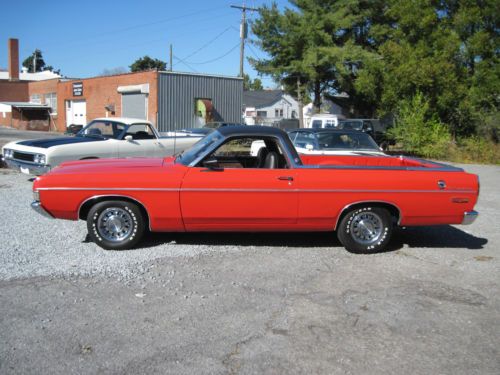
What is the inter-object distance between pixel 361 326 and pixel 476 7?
2594 cm

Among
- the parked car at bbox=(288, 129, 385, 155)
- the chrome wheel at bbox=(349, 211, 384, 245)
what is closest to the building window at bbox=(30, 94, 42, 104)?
the parked car at bbox=(288, 129, 385, 155)

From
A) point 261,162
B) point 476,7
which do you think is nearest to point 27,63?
point 476,7

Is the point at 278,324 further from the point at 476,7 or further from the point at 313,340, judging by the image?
the point at 476,7

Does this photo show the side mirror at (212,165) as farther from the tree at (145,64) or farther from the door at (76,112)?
the tree at (145,64)

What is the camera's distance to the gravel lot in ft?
11.6

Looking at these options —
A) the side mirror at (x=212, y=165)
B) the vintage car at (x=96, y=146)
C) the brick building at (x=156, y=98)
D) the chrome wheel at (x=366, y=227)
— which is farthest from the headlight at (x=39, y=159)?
the brick building at (x=156, y=98)

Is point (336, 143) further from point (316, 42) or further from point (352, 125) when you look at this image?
point (316, 42)

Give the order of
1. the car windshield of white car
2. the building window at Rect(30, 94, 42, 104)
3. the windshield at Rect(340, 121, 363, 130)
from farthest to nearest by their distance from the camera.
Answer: the building window at Rect(30, 94, 42, 104) < the windshield at Rect(340, 121, 363, 130) < the car windshield of white car

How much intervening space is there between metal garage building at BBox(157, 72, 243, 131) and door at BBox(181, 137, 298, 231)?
24470mm

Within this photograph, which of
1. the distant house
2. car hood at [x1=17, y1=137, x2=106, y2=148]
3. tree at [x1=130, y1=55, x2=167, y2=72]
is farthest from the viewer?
tree at [x1=130, y1=55, x2=167, y2=72]

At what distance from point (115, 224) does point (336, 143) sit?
6.01 metres

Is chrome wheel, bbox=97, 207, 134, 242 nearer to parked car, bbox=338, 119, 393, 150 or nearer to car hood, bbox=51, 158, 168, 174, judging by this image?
car hood, bbox=51, 158, 168, 174

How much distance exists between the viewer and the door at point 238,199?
18.7 feet

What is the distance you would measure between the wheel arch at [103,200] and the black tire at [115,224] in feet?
0.15
